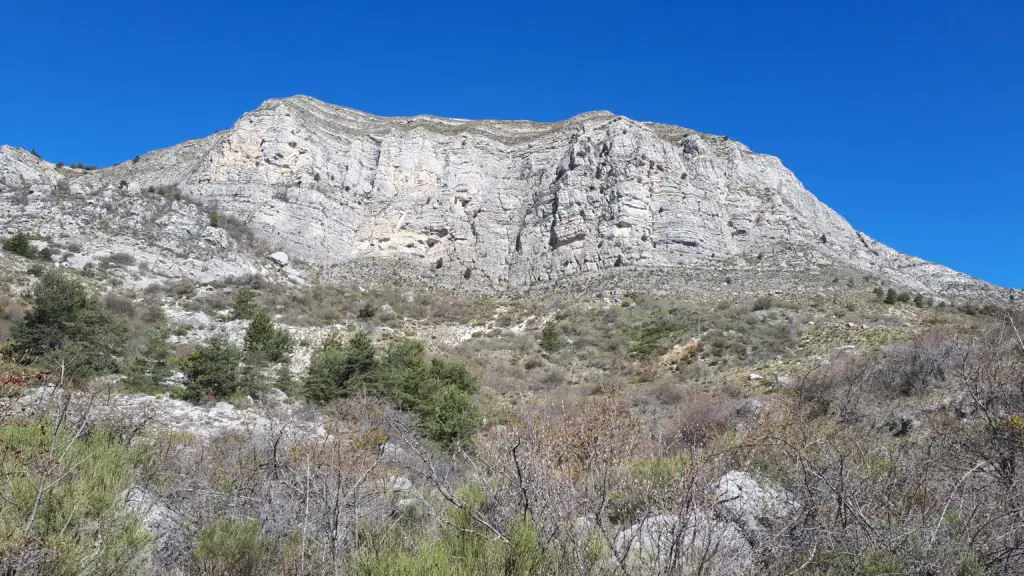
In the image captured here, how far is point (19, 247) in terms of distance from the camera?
21109mm

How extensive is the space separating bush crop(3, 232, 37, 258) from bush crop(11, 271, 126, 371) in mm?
10911

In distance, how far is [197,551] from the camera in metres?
3.22

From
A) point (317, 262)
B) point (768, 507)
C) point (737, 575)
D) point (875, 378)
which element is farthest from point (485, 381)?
point (317, 262)

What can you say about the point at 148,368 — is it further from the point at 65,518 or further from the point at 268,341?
the point at 65,518

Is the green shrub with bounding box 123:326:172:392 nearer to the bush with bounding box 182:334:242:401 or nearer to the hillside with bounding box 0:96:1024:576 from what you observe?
the hillside with bounding box 0:96:1024:576

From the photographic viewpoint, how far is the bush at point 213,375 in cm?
1127

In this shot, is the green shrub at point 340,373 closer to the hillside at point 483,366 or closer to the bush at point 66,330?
the hillside at point 483,366

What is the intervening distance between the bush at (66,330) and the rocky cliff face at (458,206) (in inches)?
489

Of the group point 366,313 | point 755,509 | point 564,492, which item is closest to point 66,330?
point 366,313

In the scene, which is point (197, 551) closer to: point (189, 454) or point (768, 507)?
point (189, 454)

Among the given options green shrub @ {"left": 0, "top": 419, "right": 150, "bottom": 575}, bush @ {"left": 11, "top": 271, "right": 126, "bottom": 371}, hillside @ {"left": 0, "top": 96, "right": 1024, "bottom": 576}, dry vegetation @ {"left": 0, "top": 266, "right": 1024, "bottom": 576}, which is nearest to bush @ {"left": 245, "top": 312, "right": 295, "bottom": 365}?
hillside @ {"left": 0, "top": 96, "right": 1024, "bottom": 576}

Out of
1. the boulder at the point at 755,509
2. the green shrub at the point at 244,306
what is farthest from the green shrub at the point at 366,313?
the boulder at the point at 755,509

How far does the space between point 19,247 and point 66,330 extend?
518 inches

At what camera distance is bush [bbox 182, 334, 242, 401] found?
37.0 feet
